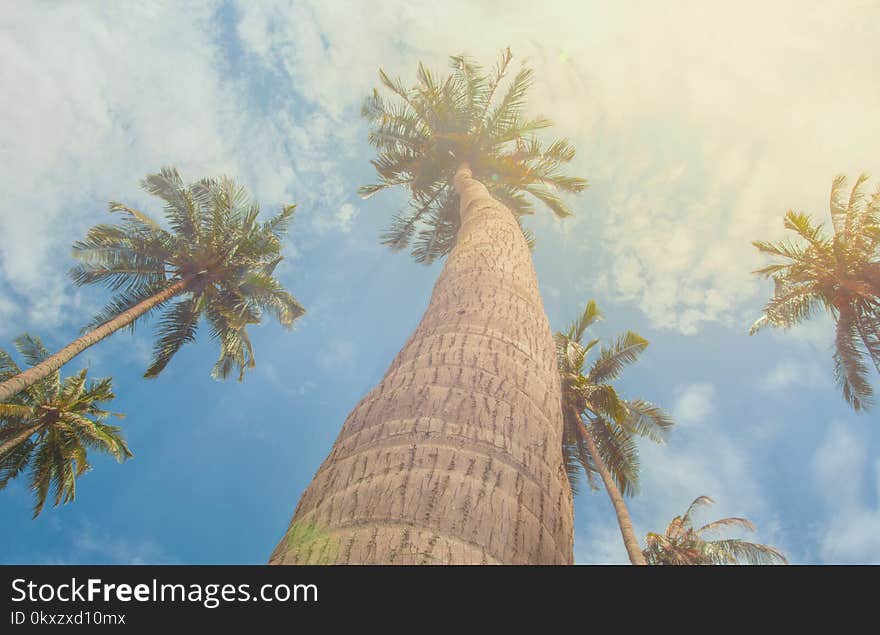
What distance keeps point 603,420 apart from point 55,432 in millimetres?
16207

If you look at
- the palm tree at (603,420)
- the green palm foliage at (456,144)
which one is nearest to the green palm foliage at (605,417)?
the palm tree at (603,420)

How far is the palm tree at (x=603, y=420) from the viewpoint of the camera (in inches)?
566

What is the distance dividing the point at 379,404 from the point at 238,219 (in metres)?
14.8

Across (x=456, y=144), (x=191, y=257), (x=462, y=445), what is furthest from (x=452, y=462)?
(x=191, y=257)

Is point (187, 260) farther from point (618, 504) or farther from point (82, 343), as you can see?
point (618, 504)

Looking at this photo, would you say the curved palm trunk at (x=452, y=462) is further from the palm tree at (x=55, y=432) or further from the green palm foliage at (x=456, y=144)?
the palm tree at (x=55, y=432)

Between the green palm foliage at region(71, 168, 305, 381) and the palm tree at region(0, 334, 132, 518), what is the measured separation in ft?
10.1

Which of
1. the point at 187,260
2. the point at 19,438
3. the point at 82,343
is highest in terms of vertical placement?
the point at 187,260

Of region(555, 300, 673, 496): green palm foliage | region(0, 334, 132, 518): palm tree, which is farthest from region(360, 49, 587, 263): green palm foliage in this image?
region(0, 334, 132, 518): palm tree

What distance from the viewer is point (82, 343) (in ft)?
39.9

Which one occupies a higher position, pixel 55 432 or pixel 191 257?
pixel 191 257

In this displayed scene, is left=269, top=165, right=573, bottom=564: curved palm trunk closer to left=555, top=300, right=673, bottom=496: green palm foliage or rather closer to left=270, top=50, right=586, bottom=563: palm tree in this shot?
left=270, top=50, right=586, bottom=563: palm tree

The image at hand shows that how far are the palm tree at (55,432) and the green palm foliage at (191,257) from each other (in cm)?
308

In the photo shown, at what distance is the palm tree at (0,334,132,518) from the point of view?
15.0 meters
